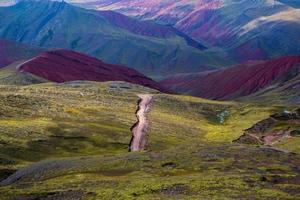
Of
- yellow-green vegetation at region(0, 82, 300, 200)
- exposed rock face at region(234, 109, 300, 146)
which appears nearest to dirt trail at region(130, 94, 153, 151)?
yellow-green vegetation at region(0, 82, 300, 200)

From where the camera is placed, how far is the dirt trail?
367 ft

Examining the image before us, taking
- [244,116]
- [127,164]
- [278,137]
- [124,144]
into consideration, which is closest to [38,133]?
[124,144]

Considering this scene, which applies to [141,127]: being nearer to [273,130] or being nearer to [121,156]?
[273,130]

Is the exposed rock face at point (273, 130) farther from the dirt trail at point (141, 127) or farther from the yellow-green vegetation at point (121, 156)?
the dirt trail at point (141, 127)

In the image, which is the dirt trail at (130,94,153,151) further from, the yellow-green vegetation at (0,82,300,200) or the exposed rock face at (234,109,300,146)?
the exposed rock face at (234,109,300,146)

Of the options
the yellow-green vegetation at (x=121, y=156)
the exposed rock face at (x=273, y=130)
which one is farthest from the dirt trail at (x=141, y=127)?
the exposed rock face at (x=273, y=130)

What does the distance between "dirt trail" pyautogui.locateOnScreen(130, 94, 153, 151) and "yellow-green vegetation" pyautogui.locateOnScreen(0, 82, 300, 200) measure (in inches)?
62.0

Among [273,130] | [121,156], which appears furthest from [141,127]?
[121,156]

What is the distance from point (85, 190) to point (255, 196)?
60.5 ft

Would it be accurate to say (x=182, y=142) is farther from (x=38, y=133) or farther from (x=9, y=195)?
(x=9, y=195)

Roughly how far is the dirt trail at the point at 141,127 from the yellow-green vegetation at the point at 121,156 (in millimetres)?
1574

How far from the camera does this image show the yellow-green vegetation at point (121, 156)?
61.3 metres

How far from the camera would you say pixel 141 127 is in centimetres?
12925

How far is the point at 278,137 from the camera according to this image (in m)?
130
